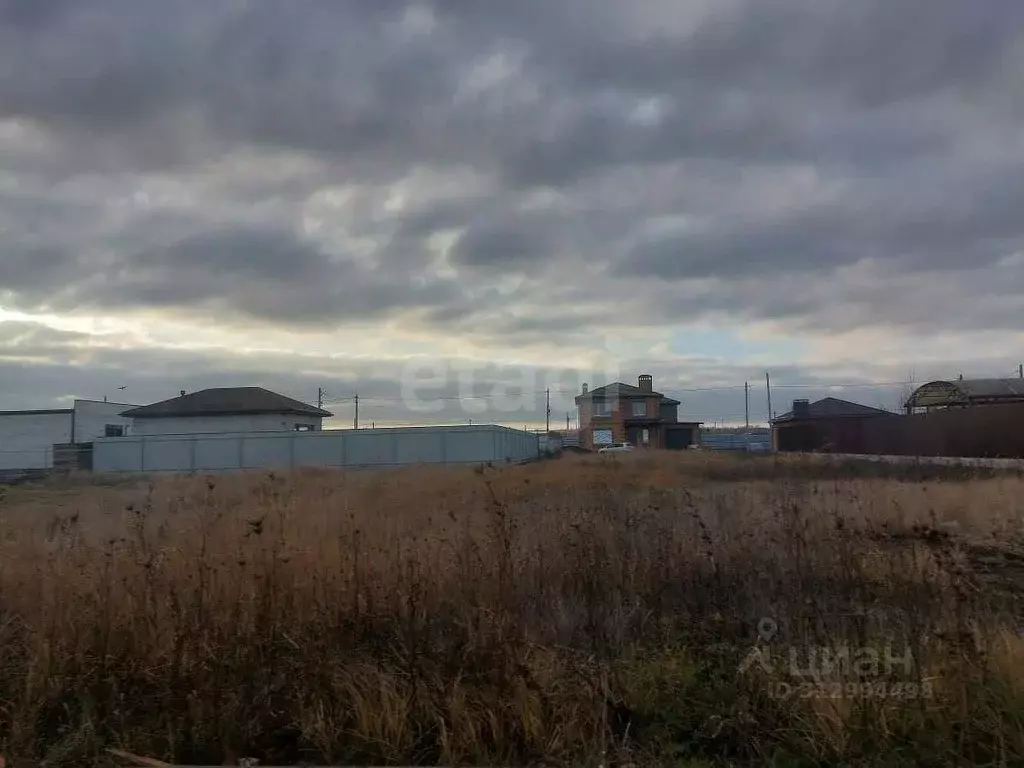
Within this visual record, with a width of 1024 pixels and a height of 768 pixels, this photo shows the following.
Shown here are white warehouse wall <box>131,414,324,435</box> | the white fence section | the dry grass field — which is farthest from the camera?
white warehouse wall <box>131,414,324,435</box>

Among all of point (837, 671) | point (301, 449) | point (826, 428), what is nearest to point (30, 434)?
point (301, 449)

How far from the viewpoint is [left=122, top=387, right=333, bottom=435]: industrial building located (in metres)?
58.2

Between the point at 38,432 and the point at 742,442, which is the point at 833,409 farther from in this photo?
the point at 38,432

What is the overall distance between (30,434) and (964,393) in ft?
204

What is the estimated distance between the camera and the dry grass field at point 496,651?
412cm

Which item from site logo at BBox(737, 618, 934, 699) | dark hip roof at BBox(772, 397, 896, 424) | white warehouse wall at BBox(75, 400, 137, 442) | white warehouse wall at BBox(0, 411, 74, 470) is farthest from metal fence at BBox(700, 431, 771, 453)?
site logo at BBox(737, 618, 934, 699)

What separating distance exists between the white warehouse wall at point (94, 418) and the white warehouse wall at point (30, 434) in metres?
0.64

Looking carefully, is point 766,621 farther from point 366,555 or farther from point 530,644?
point 366,555

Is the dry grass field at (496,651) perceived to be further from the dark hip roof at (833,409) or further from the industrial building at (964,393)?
the dark hip roof at (833,409)

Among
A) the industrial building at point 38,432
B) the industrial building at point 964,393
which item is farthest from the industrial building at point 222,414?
the industrial building at point 964,393

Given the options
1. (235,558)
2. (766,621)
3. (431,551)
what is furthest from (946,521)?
(235,558)

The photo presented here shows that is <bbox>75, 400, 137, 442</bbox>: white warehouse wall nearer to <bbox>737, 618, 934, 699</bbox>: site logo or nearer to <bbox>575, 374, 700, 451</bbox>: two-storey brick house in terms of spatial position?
<bbox>575, 374, 700, 451</bbox>: two-storey brick house

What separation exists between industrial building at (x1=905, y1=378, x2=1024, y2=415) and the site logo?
1909 inches

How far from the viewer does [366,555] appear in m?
5.99
